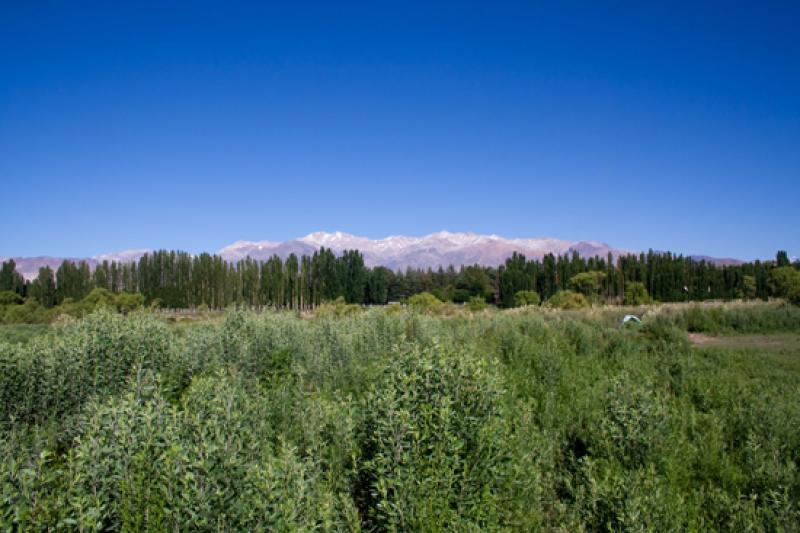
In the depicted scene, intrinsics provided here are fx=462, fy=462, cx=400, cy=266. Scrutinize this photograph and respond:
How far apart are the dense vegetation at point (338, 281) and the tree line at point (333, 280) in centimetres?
14

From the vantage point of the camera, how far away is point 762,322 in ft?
85.6

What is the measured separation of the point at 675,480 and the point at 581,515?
5.84 feet

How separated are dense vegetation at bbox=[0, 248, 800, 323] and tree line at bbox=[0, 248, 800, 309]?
0.45 feet

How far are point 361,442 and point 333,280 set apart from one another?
6863cm

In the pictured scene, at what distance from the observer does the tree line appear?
6575 cm

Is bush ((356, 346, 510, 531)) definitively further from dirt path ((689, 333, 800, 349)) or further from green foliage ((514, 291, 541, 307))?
green foliage ((514, 291, 541, 307))

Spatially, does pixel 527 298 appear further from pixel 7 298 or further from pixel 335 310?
pixel 7 298

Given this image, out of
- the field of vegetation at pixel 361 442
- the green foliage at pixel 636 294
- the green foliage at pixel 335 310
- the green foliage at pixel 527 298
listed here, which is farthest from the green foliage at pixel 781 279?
the field of vegetation at pixel 361 442

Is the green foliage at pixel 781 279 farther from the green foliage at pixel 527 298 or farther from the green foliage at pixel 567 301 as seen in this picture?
the green foliage at pixel 527 298

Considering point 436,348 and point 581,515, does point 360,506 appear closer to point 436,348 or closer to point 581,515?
point 436,348

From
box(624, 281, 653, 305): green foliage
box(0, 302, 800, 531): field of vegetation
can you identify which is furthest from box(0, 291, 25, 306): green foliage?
box(624, 281, 653, 305): green foliage

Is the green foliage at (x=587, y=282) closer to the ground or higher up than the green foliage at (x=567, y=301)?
higher up

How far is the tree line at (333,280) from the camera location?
65750mm

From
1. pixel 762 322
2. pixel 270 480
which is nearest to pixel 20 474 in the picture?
pixel 270 480
